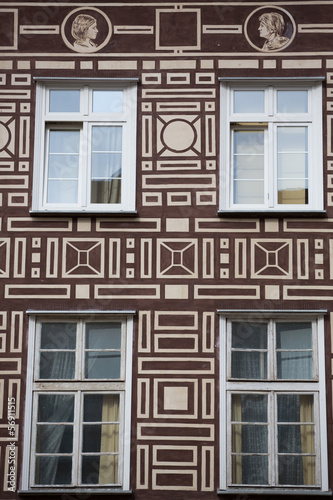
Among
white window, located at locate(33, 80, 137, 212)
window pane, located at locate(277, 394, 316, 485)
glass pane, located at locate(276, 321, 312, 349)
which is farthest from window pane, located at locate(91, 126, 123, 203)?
window pane, located at locate(277, 394, 316, 485)

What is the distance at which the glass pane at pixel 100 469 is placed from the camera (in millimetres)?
12031

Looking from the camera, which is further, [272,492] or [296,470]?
[296,470]

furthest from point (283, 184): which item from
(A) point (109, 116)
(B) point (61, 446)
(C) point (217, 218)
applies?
(B) point (61, 446)

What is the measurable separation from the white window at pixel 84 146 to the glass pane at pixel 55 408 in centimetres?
260

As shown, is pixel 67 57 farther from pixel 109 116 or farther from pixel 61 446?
pixel 61 446

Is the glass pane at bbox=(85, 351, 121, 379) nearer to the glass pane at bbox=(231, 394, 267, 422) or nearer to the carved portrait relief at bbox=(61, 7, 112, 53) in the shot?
the glass pane at bbox=(231, 394, 267, 422)

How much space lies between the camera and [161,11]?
523 inches

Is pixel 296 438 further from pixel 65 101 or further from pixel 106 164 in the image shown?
pixel 65 101

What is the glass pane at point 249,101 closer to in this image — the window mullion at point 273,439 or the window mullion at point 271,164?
the window mullion at point 271,164

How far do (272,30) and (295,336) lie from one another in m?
4.39

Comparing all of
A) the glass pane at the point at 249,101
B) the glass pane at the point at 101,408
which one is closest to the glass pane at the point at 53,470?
the glass pane at the point at 101,408

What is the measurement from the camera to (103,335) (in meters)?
12.5

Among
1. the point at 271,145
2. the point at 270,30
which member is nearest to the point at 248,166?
the point at 271,145

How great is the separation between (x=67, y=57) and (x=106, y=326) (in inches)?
154
